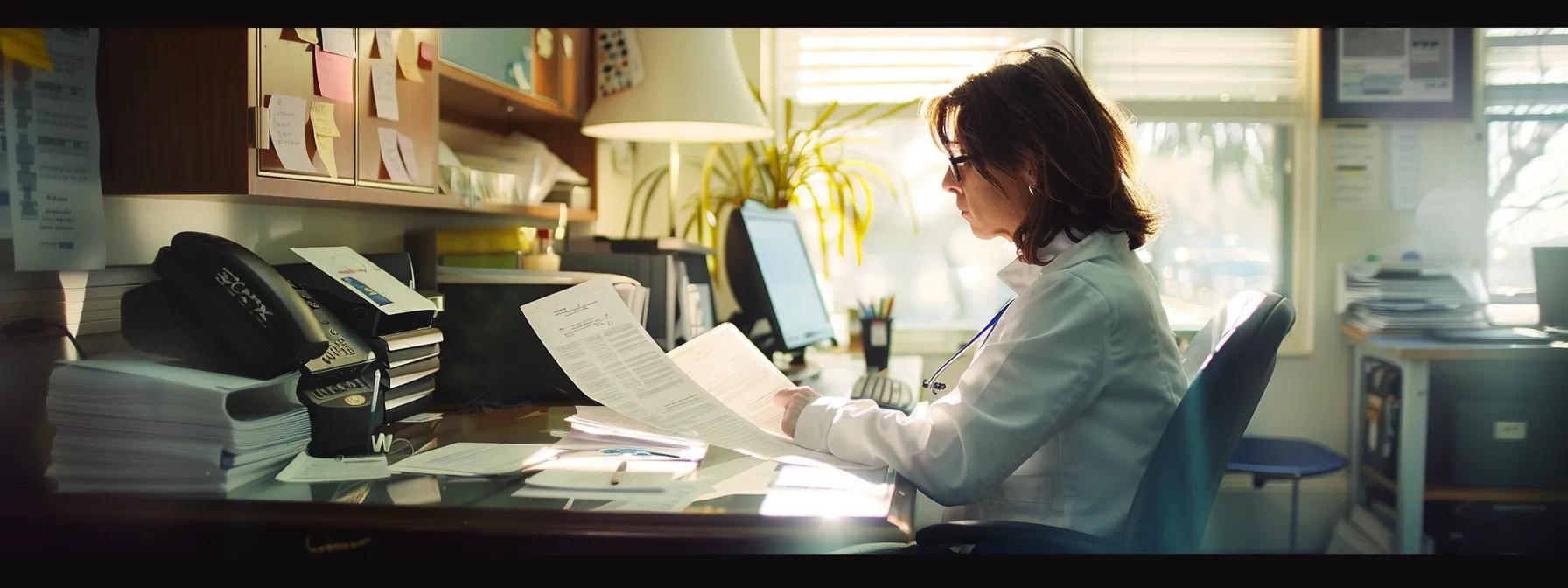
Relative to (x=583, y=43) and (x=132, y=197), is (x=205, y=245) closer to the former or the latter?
(x=132, y=197)

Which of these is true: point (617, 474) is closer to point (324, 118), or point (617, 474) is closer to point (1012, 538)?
point (1012, 538)

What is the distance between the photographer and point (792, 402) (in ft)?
4.37

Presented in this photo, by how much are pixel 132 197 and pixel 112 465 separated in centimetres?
44

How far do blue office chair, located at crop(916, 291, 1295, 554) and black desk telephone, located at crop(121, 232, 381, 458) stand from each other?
712mm

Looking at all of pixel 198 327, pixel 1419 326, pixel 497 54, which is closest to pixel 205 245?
pixel 198 327

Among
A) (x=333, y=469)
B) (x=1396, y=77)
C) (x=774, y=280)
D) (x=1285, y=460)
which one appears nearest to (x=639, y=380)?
(x=333, y=469)

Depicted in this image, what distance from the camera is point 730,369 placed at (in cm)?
148

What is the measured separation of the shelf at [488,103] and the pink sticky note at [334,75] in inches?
13.2

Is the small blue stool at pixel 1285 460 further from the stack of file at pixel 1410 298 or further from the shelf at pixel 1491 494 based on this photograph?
the stack of file at pixel 1410 298

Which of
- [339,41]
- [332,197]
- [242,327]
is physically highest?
[339,41]

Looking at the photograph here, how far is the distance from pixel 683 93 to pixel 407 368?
113 centimetres

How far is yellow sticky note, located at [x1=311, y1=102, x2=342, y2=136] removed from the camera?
4.49ft

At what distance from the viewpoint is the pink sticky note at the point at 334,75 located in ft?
4.53

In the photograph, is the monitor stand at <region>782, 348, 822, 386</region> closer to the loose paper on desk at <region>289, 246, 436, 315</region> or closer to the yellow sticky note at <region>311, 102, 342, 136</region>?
the loose paper on desk at <region>289, 246, 436, 315</region>
